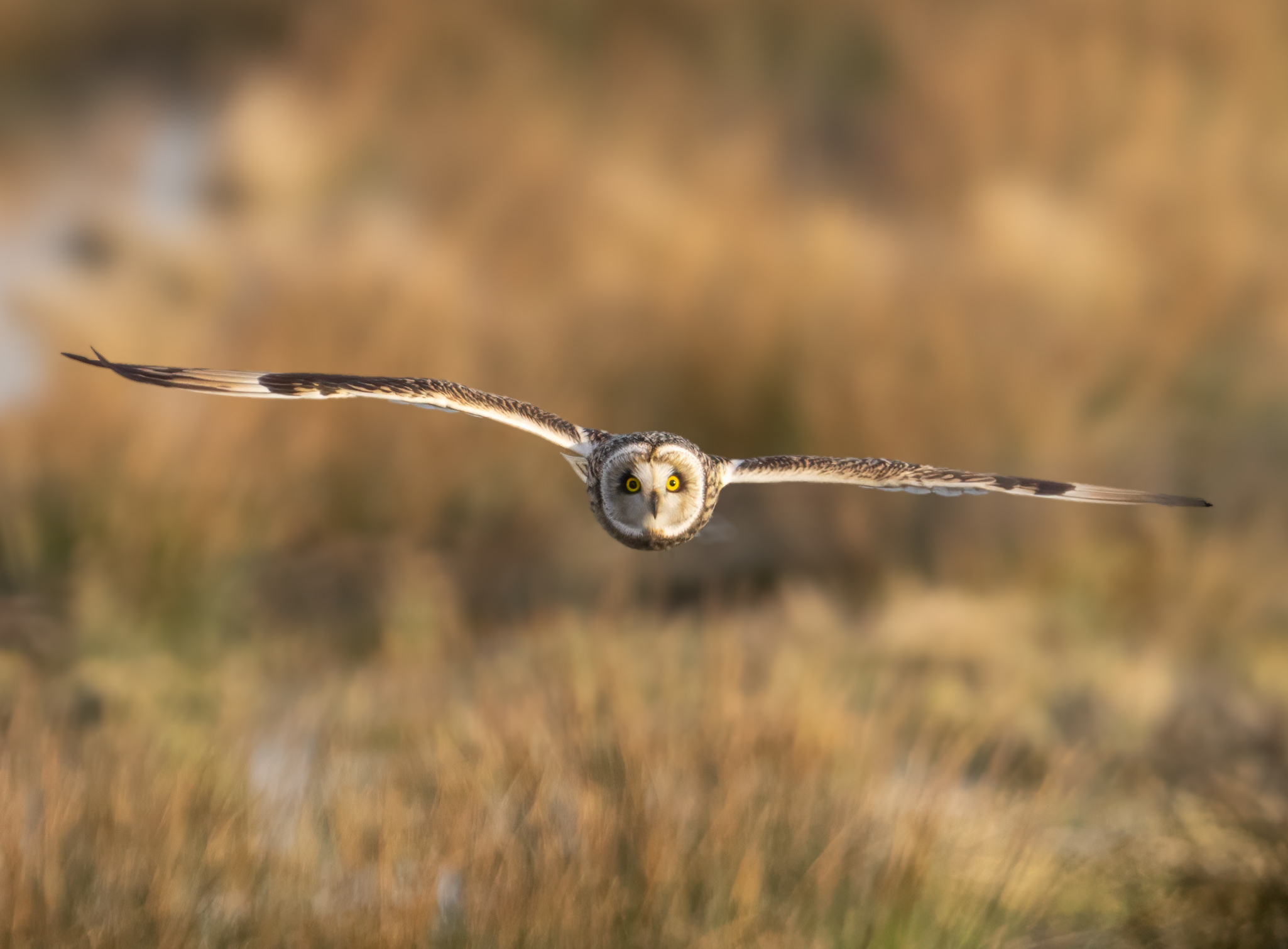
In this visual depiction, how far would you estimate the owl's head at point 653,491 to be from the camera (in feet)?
22.9

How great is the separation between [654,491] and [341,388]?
202 cm

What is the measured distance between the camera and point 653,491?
22.7ft

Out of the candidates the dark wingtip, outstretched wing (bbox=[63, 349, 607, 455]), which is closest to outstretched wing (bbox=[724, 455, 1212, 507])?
the dark wingtip

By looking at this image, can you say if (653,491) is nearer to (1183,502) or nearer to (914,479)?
(914,479)

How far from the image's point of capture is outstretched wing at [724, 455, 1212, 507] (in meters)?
6.92

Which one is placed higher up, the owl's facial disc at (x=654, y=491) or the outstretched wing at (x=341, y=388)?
the outstretched wing at (x=341, y=388)

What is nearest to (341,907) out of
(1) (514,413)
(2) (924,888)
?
(1) (514,413)

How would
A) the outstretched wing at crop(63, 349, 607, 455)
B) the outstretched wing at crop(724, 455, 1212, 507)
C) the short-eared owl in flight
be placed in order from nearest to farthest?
the outstretched wing at crop(63, 349, 607, 455) → the short-eared owl in flight → the outstretched wing at crop(724, 455, 1212, 507)

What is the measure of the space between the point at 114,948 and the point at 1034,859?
7412mm

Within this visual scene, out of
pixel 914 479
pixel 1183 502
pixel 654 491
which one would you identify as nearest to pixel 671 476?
pixel 654 491

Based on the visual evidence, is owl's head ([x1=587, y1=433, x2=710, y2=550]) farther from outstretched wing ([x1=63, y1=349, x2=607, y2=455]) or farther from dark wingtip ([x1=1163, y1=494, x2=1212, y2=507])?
dark wingtip ([x1=1163, y1=494, x2=1212, y2=507])

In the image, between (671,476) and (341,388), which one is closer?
(341,388)

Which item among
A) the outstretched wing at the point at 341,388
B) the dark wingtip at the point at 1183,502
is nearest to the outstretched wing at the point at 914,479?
the dark wingtip at the point at 1183,502

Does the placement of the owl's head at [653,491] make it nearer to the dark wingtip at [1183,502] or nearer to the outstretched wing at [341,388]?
the outstretched wing at [341,388]
